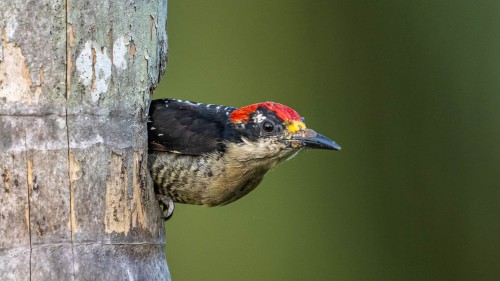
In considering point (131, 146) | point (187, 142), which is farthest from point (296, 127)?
point (131, 146)

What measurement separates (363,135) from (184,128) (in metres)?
3.26

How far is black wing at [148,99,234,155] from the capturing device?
4.78 m

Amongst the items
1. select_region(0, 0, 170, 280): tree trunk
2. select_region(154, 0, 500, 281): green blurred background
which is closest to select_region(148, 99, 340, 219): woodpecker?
select_region(0, 0, 170, 280): tree trunk

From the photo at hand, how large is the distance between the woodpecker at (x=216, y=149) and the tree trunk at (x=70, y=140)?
735mm

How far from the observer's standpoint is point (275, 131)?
4734 millimetres

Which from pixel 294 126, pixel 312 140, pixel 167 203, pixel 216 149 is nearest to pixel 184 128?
pixel 216 149

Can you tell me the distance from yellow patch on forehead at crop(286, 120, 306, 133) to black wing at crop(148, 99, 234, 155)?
41cm

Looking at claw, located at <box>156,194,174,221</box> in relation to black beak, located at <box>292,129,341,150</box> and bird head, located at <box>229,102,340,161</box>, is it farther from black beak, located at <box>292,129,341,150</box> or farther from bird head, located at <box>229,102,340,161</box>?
black beak, located at <box>292,129,341,150</box>

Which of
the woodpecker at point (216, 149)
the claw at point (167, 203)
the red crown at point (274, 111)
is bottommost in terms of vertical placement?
the claw at point (167, 203)

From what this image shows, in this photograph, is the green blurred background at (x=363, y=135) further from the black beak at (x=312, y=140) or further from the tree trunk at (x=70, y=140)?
the tree trunk at (x=70, y=140)

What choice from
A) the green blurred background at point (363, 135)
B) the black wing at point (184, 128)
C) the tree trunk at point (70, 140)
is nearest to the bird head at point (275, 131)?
the black wing at point (184, 128)

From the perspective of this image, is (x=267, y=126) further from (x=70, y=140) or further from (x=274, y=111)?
(x=70, y=140)

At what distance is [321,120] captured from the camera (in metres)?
7.75

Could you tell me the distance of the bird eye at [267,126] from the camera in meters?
4.73
